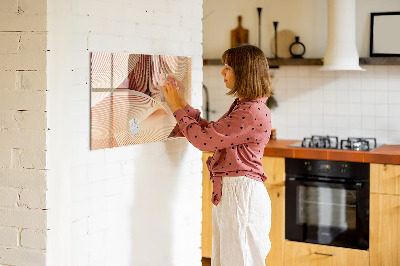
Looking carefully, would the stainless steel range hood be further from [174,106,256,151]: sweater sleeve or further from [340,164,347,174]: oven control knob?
[174,106,256,151]: sweater sleeve

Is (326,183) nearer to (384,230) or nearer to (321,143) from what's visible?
(321,143)

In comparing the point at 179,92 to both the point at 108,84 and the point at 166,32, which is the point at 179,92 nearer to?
the point at 166,32

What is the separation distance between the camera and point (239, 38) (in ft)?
16.8

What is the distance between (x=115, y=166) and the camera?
2.65 meters

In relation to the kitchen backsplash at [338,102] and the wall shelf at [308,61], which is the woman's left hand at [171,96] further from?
the kitchen backsplash at [338,102]

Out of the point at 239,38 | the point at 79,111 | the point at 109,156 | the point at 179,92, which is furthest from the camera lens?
the point at 239,38

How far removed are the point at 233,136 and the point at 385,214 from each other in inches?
71.2

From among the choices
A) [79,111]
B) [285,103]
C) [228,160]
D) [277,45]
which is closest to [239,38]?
[277,45]

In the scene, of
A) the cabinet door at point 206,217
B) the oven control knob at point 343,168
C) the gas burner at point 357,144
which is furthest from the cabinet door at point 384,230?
the cabinet door at point 206,217

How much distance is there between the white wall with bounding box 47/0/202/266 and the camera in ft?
7.57

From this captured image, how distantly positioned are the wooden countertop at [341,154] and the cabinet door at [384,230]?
10.0 inches

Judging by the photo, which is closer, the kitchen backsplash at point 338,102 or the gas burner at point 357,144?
the gas burner at point 357,144

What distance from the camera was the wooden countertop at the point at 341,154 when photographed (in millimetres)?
4012

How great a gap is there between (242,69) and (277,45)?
2.33 metres
